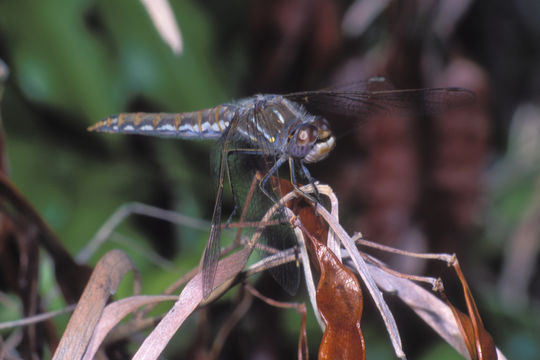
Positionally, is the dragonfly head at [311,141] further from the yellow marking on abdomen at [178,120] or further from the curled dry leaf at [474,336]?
the curled dry leaf at [474,336]

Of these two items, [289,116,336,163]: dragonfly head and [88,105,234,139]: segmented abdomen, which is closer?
[289,116,336,163]: dragonfly head

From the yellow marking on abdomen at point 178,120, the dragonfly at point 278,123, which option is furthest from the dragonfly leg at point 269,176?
the yellow marking on abdomen at point 178,120

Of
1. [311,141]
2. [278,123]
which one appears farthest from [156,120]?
[311,141]

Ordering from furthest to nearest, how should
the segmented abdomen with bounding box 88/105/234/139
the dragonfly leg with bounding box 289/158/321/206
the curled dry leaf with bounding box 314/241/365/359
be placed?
1. the segmented abdomen with bounding box 88/105/234/139
2. the dragonfly leg with bounding box 289/158/321/206
3. the curled dry leaf with bounding box 314/241/365/359

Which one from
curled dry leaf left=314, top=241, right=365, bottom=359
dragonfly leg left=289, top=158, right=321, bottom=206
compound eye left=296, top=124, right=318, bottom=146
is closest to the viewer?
curled dry leaf left=314, top=241, right=365, bottom=359

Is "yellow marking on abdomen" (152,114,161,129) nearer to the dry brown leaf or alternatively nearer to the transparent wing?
the transparent wing

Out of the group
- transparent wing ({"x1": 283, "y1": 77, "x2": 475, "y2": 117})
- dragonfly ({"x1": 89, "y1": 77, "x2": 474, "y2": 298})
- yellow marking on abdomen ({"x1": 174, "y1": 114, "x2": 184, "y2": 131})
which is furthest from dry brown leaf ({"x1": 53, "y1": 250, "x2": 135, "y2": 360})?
transparent wing ({"x1": 283, "y1": 77, "x2": 475, "y2": 117})

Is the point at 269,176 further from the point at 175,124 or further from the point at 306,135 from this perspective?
the point at 175,124

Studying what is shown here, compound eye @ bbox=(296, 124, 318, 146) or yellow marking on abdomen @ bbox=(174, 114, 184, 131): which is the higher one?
yellow marking on abdomen @ bbox=(174, 114, 184, 131)
